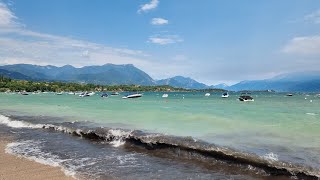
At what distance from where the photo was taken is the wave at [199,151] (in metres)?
14.6

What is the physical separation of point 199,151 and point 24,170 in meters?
9.36

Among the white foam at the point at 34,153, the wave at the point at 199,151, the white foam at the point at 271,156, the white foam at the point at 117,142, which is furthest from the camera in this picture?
the white foam at the point at 117,142

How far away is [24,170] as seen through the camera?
14.8 metres

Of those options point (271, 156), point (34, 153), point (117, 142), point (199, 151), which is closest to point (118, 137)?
point (117, 142)

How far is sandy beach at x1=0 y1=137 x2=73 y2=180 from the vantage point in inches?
538

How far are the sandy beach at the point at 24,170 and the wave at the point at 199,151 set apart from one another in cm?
665

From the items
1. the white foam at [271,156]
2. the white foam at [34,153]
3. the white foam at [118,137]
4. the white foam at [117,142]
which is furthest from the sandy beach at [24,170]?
the white foam at [271,156]

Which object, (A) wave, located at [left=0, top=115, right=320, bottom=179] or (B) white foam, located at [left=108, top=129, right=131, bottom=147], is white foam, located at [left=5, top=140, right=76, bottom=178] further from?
(B) white foam, located at [left=108, top=129, right=131, bottom=147]

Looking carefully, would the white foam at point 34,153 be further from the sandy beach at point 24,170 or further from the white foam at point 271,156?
the white foam at point 271,156

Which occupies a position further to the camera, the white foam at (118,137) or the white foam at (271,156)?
the white foam at (118,137)

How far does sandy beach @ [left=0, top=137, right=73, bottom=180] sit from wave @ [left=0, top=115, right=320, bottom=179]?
21.8 feet

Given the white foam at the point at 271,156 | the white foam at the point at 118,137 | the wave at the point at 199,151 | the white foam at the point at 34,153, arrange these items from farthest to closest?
the white foam at the point at 118,137, the white foam at the point at 271,156, the white foam at the point at 34,153, the wave at the point at 199,151

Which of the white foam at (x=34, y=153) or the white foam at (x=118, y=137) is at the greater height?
the white foam at (x=118, y=137)

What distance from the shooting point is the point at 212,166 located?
15.9 meters
